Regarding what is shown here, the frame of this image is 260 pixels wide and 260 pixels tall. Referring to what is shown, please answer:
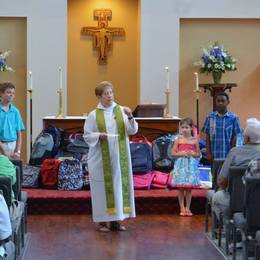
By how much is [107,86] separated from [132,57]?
464cm

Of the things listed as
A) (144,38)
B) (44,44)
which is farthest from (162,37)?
(44,44)

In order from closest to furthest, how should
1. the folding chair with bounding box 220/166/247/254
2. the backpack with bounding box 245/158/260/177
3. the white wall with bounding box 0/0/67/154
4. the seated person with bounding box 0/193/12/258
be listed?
1. the seated person with bounding box 0/193/12/258
2. the backpack with bounding box 245/158/260/177
3. the folding chair with bounding box 220/166/247/254
4. the white wall with bounding box 0/0/67/154

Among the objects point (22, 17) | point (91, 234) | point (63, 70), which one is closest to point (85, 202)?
point (91, 234)

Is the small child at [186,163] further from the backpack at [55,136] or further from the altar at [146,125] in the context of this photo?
the backpack at [55,136]

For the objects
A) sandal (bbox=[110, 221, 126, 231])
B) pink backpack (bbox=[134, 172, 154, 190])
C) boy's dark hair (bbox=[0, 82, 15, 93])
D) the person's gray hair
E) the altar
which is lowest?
sandal (bbox=[110, 221, 126, 231])

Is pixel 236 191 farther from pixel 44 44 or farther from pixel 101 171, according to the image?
pixel 44 44

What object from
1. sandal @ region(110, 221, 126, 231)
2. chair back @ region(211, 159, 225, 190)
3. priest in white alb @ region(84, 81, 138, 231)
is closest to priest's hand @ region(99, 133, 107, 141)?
priest in white alb @ region(84, 81, 138, 231)

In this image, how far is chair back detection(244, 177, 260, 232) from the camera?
4.38m

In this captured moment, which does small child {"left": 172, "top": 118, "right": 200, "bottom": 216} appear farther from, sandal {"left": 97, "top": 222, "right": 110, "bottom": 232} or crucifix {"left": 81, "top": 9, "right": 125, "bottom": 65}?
crucifix {"left": 81, "top": 9, "right": 125, "bottom": 65}

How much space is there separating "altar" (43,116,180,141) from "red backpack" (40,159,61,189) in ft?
3.41

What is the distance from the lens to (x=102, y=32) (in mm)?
10312

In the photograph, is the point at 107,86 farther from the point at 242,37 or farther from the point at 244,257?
the point at 242,37

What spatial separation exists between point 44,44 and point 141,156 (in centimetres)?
309

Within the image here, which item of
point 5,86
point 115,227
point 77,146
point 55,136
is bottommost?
point 115,227
